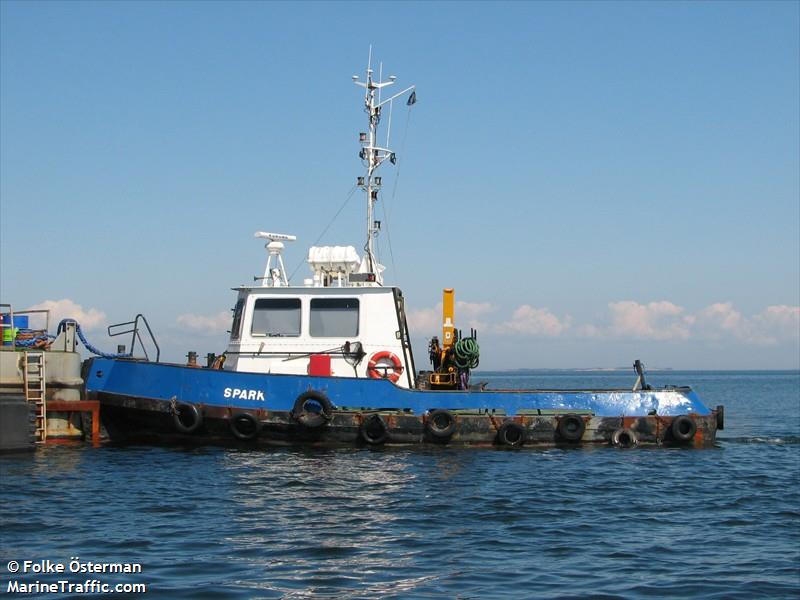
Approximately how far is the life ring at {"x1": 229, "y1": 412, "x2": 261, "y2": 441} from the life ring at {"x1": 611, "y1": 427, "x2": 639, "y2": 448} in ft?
22.4

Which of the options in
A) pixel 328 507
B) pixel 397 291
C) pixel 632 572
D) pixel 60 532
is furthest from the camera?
pixel 397 291

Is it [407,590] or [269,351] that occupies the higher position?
[269,351]

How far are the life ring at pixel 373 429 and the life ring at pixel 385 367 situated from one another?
3.21ft

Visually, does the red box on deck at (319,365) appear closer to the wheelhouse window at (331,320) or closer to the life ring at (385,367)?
the wheelhouse window at (331,320)

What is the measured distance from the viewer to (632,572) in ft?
28.0

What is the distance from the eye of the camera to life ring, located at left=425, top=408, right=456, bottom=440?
16109 mm

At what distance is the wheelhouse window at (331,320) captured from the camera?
16.8 meters

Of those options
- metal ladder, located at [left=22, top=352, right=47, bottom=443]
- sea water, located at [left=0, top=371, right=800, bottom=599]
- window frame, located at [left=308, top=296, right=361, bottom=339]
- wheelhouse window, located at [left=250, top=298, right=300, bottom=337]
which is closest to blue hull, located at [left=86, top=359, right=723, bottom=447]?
sea water, located at [left=0, top=371, right=800, bottom=599]

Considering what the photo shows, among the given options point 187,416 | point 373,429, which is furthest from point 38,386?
point 373,429

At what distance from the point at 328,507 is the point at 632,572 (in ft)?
13.9

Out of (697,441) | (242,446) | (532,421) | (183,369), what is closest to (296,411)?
(242,446)

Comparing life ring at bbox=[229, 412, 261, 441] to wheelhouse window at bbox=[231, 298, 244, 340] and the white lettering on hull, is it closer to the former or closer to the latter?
the white lettering on hull

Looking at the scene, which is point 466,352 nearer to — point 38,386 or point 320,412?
point 320,412

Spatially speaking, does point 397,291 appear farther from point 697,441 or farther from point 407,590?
point 407,590
